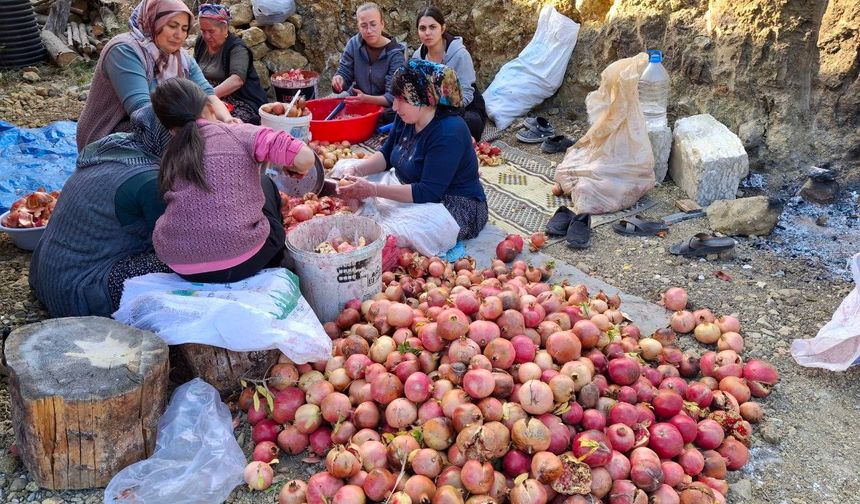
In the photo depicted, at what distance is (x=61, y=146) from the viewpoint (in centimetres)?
547

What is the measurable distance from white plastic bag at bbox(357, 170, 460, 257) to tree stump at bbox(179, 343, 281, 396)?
128cm

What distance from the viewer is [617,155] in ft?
15.6

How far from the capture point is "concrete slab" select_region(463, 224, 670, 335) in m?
3.50

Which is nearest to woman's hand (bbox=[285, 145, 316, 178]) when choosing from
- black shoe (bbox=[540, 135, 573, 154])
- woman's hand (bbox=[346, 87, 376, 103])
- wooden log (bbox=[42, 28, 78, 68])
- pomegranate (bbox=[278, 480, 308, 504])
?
pomegranate (bbox=[278, 480, 308, 504])

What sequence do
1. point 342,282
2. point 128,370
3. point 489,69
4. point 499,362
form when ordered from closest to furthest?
1. point 128,370
2. point 499,362
3. point 342,282
4. point 489,69

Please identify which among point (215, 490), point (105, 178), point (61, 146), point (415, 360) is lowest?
point (61, 146)

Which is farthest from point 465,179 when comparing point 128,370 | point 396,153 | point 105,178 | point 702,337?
point 128,370

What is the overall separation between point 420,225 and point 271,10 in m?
4.52

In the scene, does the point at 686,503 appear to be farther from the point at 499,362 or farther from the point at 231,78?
the point at 231,78

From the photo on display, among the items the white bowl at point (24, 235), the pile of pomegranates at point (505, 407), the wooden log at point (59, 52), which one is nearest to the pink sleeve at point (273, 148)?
the pile of pomegranates at point (505, 407)

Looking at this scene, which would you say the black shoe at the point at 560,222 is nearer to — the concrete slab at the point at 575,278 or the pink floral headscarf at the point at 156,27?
the concrete slab at the point at 575,278

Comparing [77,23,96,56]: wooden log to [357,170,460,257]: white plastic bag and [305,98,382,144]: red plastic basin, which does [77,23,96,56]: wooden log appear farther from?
[357,170,460,257]: white plastic bag

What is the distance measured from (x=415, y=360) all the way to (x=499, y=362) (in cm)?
33

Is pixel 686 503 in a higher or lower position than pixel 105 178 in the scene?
lower
